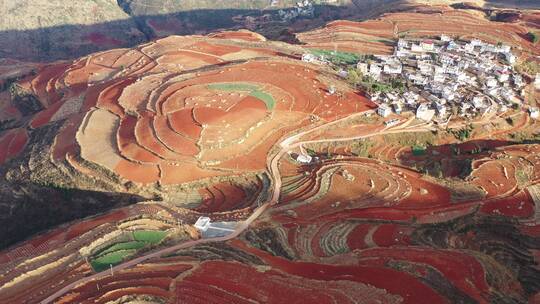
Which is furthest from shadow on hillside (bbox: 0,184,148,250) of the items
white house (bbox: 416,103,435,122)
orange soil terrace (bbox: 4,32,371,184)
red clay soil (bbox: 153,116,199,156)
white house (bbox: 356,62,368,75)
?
white house (bbox: 356,62,368,75)

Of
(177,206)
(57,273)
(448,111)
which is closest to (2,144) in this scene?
(177,206)

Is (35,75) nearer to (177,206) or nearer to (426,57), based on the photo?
(177,206)

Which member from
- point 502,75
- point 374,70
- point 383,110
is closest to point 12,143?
point 383,110

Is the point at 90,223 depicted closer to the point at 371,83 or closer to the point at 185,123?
the point at 185,123

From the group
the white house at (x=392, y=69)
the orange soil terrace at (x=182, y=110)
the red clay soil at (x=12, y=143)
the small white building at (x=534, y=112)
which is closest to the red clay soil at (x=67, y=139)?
the orange soil terrace at (x=182, y=110)

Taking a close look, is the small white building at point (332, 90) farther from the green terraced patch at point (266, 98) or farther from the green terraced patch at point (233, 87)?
the green terraced patch at point (233, 87)

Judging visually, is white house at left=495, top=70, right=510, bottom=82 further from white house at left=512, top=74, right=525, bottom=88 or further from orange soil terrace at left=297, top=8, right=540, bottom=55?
orange soil terrace at left=297, top=8, right=540, bottom=55
